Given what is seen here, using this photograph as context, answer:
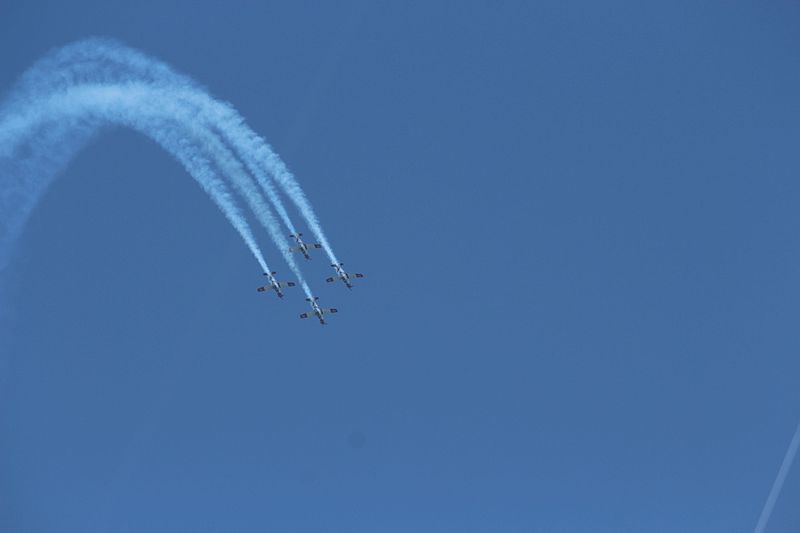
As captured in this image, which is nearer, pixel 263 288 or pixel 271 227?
pixel 271 227

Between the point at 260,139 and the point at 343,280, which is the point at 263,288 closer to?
the point at 343,280

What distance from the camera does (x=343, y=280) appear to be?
82.1 m

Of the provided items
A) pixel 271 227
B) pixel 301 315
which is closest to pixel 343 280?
pixel 301 315

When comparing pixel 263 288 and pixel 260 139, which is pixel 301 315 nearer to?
pixel 263 288

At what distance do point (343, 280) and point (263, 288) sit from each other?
15.2 feet

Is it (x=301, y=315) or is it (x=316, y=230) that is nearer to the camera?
(x=316, y=230)

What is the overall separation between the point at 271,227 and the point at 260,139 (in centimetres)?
444

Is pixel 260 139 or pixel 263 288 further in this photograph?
pixel 263 288

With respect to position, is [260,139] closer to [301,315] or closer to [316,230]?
[316,230]

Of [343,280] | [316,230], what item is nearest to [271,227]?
[316,230]

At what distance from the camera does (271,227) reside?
7419 cm

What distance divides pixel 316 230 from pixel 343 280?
284 inches

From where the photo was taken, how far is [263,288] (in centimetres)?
8038

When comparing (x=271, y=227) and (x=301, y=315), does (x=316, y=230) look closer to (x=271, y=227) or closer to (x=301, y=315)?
(x=271, y=227)
